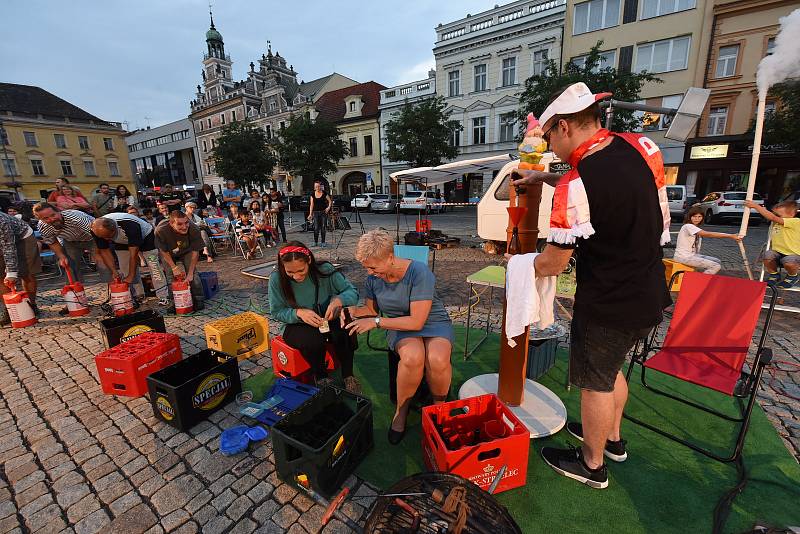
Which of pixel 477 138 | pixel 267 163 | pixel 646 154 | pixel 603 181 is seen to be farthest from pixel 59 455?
pixel 267 163

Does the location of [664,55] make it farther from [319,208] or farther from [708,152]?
[319,208]

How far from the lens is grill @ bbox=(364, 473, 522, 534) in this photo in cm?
136

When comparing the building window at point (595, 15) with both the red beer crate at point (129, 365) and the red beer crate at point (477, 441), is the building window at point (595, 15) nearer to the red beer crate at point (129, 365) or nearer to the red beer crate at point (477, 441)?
the red beer crate at point (477, 441)

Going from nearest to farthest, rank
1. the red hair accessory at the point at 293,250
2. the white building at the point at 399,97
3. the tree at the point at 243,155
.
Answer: the red hair accessory at the point at 293,250
the tree at the point at 243,155
the white building at the point at 399,97

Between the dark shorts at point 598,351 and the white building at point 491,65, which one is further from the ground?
the white building at point 491,65

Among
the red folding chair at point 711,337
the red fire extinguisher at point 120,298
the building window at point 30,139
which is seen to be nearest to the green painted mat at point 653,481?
the red folding chair at point 711,337

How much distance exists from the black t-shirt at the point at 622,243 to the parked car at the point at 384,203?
2059cm

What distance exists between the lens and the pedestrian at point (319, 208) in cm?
970

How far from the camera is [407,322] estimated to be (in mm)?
2326

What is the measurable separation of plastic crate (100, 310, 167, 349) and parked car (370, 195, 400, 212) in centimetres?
Answer: 1871

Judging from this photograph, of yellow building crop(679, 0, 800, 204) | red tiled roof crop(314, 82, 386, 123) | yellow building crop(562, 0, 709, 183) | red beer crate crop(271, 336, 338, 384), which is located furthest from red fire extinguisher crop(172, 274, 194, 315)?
red tiled roof crop(314, 82, 386, 123)

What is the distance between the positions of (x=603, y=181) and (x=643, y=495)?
1.84 metres

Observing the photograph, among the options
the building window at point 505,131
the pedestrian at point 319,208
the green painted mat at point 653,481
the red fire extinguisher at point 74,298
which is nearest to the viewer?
the green painted mat at point 653,481

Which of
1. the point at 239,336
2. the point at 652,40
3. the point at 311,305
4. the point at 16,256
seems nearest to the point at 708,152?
the point at 652,40
